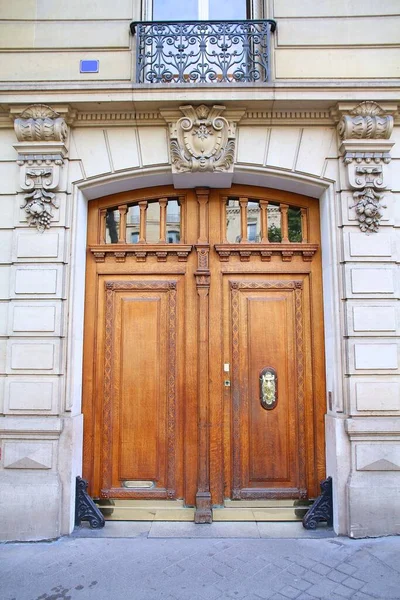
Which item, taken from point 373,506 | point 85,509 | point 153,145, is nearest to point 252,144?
point 153,145

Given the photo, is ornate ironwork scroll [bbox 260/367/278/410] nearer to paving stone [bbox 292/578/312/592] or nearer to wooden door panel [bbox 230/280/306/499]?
wooden door panel [bbox 230/280/306/499]

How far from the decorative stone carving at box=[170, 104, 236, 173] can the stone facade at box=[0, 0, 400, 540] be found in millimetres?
23

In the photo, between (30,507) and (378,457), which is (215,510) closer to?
(378,457)

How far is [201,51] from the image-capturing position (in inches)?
201

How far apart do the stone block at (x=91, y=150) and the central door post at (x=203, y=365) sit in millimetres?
1185

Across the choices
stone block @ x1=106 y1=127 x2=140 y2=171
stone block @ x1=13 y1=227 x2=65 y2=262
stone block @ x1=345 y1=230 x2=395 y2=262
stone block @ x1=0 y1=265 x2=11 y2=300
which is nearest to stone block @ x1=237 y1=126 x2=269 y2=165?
stone block @ x1=106 y1=127 x2=140 y2=171

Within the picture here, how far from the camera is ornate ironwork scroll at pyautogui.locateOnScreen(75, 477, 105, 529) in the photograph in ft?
15.4

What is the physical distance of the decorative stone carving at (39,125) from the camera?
4.89 metres

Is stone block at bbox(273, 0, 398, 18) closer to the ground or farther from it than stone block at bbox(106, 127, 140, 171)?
farther from it

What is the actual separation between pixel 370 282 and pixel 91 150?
3.57 metres

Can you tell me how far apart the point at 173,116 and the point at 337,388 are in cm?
363

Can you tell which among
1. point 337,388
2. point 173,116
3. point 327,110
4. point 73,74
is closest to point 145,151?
point 173,116

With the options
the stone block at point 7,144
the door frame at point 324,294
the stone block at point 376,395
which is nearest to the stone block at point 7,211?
the stone block at point 7,144

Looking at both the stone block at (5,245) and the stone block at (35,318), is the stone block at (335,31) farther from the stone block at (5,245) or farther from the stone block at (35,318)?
the stone block at (35,318)
